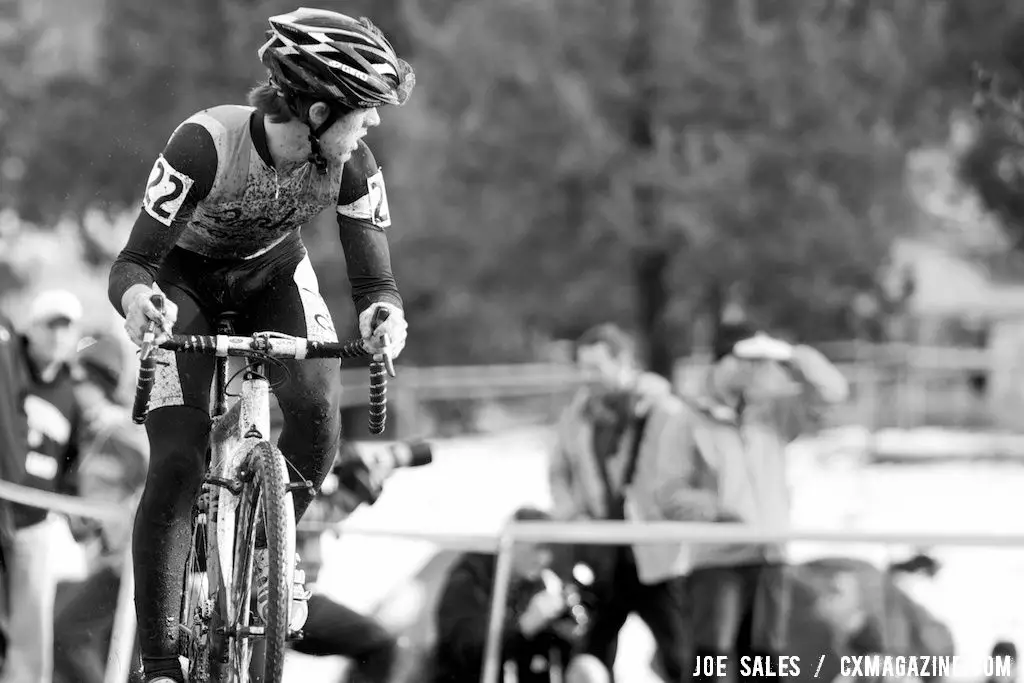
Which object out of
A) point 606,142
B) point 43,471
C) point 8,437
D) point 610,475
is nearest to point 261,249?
point 610,475

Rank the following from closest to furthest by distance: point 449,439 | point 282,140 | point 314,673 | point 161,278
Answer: point 282,140
point 161,278
point 314,673
point 449,439

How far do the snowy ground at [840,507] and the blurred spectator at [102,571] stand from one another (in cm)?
94

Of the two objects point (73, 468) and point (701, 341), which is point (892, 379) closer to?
point (701, 341)

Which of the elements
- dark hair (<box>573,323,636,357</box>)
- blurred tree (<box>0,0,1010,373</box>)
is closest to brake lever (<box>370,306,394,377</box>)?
dark hair (<box>573,323,636,357</box>)

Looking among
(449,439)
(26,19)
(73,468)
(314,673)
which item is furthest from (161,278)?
(26,19)

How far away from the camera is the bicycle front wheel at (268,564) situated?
4.42 meters

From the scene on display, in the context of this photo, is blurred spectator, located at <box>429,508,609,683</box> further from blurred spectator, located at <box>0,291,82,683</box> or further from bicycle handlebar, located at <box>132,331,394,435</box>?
bicycle handlebar, located at <box>132,331,394,435</box>

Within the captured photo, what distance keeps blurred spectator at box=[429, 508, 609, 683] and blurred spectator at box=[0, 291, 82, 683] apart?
1959 millimetres

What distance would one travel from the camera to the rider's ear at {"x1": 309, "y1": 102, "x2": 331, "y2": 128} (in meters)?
4.60

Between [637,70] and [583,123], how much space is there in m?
1.09

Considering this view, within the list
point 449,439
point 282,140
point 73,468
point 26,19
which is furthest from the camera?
point 26,19

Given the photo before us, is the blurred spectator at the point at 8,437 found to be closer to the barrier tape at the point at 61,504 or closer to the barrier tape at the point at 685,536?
the barrier tape at the point at 61,504

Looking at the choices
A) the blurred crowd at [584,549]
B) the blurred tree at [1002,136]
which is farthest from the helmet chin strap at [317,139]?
the blurred tree at [1002,136]

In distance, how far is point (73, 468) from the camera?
8.41m
